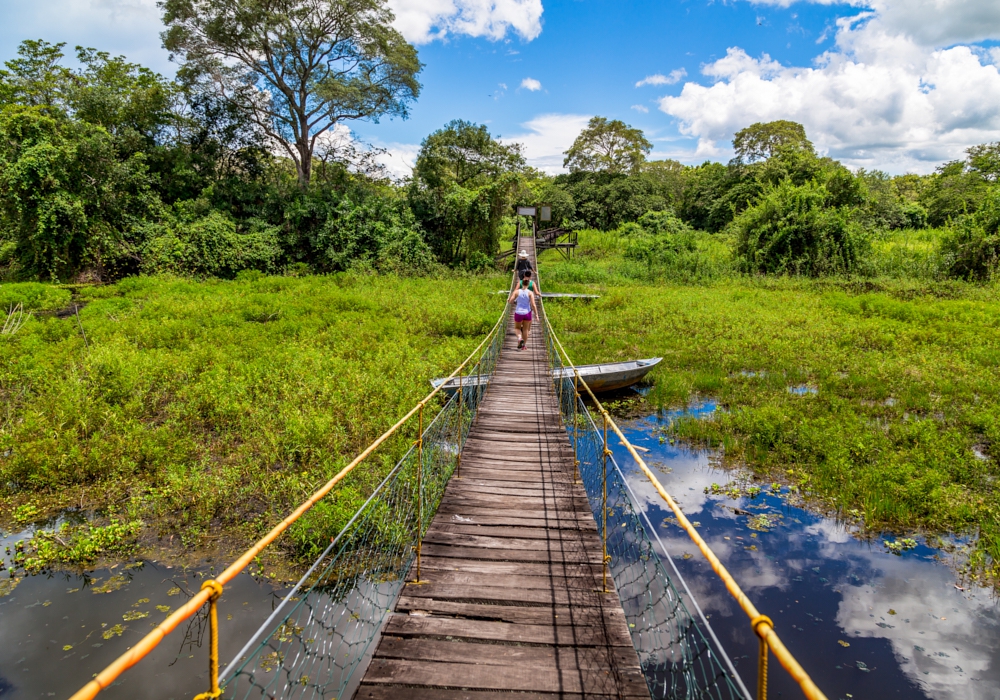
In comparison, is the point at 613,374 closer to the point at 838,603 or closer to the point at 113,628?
the point at 838,603

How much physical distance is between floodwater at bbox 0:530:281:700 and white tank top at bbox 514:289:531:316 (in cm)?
569

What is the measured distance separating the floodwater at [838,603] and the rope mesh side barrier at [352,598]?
265 cm

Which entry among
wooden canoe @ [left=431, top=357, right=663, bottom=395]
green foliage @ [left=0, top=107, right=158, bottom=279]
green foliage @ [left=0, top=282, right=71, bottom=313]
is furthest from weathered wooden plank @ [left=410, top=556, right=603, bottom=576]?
green foliage @ [left=0, top=107, right=158, bottom=279]

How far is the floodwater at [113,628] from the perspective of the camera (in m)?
3.62

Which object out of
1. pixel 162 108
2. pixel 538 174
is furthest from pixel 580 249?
pixel 538 174

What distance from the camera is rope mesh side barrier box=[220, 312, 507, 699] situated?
11.8 feet

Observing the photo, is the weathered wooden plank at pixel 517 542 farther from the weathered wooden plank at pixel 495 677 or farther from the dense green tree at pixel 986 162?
the dense green tree at pixel 986 162

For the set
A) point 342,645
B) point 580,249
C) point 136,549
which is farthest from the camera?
point 580,249

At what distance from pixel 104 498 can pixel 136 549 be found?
1.04 m

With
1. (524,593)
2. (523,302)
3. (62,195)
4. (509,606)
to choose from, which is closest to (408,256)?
(62,195)

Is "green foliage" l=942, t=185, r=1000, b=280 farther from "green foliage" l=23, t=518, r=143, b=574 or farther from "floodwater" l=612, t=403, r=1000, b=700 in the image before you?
"green foliage" l=23, t=518, r=143, b=574

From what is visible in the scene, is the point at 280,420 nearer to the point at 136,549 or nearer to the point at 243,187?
the point at 136,549

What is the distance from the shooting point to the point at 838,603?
4.42m

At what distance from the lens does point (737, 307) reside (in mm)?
14820
